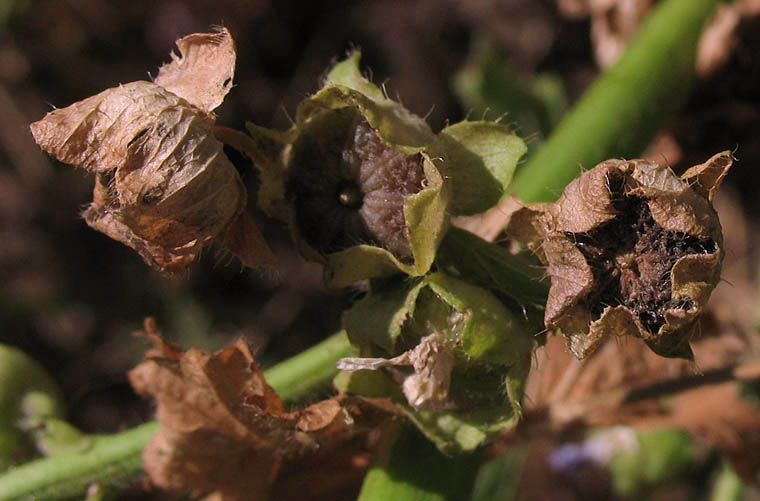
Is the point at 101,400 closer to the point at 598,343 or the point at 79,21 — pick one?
the point at 79,21

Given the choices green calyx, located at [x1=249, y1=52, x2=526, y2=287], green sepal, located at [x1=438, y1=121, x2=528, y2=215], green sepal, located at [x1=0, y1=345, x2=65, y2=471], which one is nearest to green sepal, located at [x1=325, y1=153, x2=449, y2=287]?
green calyx, located at [x1=249, y1=52, x2=526, y2=287]

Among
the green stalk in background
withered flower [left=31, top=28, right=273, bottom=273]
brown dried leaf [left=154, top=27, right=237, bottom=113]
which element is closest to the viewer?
withered flower [left=31, top=28, right=273, bottom=273]

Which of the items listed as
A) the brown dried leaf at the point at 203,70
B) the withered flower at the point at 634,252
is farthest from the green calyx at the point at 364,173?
the withered flower at the point at 634,252

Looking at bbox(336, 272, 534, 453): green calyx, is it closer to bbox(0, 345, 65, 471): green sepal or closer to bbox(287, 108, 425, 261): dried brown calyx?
bbox(287, 108, 425, 261): dried brown calyx

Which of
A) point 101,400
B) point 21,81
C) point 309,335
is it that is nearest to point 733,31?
point 309,335

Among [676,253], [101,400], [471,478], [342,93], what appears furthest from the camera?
[101,400]

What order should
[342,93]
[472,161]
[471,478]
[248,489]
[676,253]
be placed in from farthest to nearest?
[248,489]
[471,478]
[472,161]
[342,93]
[676,253]

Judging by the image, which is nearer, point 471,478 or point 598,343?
point 598,343
